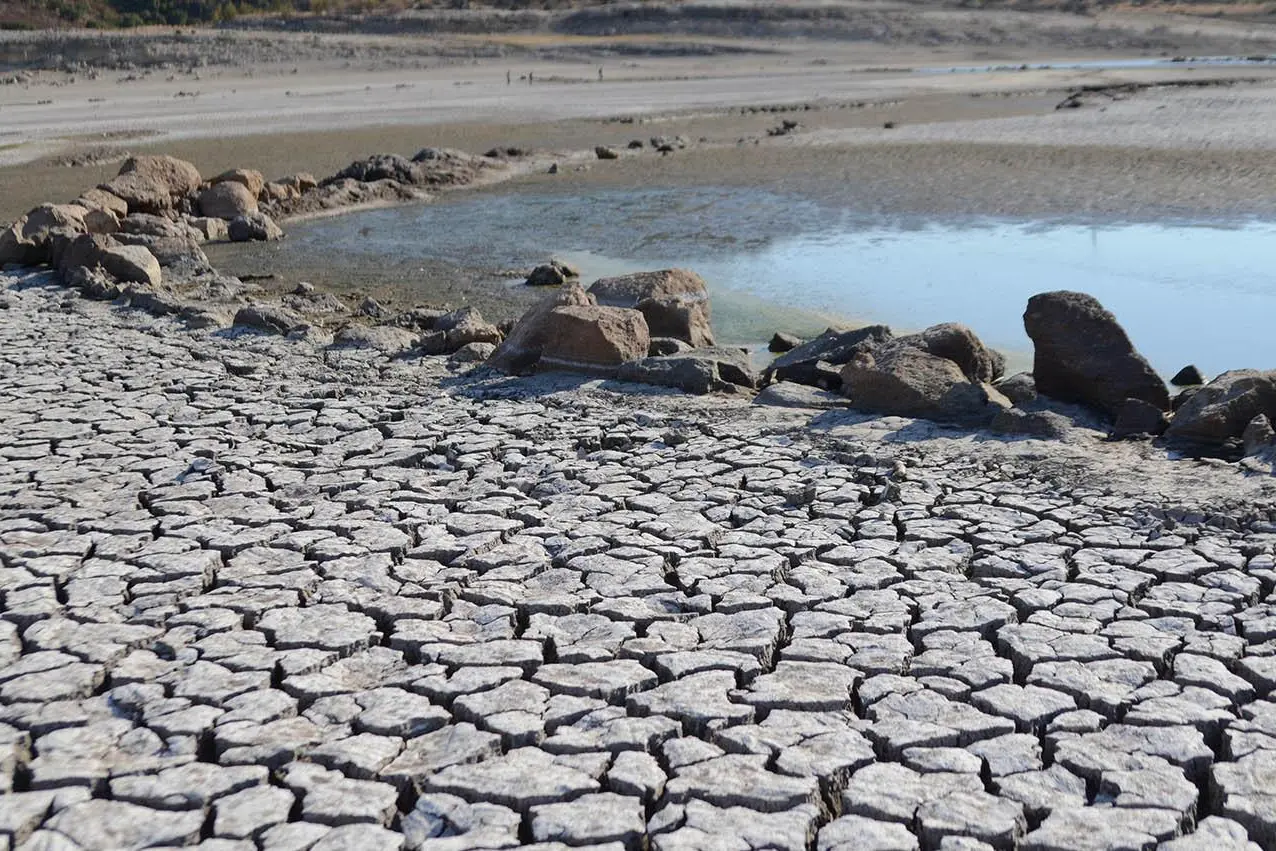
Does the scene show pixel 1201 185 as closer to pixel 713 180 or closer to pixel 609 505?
pixel 713 180

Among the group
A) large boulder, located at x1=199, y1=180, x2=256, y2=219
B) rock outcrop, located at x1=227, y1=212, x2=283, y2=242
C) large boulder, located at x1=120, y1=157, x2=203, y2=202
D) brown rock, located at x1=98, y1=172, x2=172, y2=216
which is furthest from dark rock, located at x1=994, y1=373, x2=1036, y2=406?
large boulder, located at x1=120, y1=157, x2=203, y2=202

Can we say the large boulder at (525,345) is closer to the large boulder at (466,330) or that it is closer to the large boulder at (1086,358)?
the large boulder at (466,330)

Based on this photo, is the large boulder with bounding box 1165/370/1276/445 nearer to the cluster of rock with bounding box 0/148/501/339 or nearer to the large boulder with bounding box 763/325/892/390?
the large boulder with bounding box 763/325/892/390

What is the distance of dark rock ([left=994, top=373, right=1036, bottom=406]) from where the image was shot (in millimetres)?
7277

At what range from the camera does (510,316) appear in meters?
10.8

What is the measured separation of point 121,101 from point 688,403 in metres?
26.8

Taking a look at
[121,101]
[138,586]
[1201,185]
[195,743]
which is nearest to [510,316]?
[138,586]

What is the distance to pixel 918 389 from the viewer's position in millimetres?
7059

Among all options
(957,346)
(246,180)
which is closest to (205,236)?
(246,180)

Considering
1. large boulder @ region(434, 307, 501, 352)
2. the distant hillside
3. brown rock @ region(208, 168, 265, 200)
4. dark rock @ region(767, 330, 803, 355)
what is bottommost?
dark rock @ region(767, 330, 803, 355)

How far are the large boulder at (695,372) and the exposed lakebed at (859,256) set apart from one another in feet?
6.42

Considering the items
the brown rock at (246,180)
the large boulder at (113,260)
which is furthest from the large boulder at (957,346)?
the brown rock at (246,180)

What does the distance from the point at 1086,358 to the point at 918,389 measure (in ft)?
3.16

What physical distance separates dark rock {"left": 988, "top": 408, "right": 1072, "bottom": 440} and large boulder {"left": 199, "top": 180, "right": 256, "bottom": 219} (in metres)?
11.4
